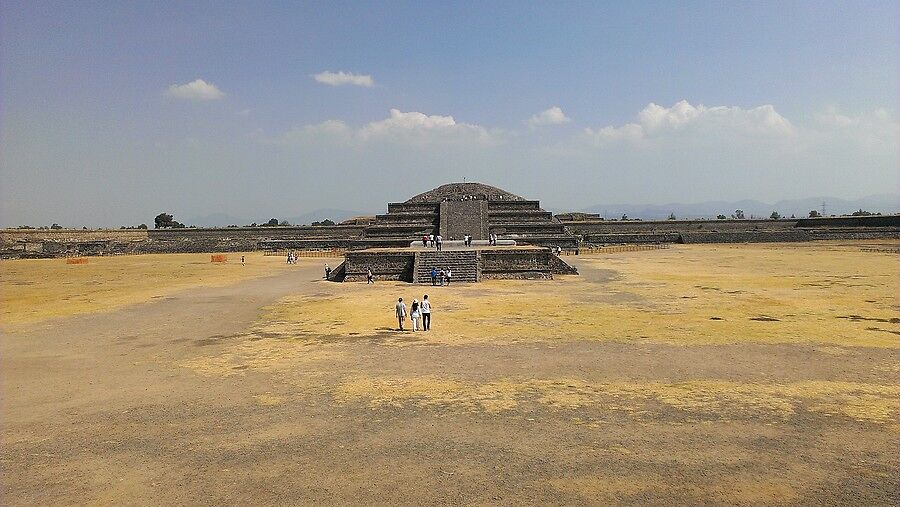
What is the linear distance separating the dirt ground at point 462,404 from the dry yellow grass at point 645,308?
137mm

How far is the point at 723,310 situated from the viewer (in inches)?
577

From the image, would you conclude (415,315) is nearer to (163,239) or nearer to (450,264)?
(450,264)

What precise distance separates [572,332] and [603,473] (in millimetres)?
6866

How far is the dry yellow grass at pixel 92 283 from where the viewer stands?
17.2m

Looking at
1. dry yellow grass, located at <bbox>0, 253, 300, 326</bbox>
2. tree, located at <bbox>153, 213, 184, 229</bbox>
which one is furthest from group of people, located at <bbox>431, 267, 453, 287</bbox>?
tree, located at <bbox>153, 213, 184, 229</bbox>

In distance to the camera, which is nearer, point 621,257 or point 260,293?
point 260,293

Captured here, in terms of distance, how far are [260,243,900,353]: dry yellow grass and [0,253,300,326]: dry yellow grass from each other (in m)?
6.31

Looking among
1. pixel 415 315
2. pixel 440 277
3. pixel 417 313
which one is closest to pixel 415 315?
pixel 415 315

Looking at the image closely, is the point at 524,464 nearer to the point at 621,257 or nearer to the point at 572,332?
the point at 572,332

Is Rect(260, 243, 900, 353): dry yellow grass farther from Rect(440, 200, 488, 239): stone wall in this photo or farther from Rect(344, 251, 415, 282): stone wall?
Rect(440, 200, 488, 239): stone wall

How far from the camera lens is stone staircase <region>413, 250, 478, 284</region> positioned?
73.8 ft

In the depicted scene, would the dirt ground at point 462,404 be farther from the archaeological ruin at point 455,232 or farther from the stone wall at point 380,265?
the archaeological ruin at point 455,232

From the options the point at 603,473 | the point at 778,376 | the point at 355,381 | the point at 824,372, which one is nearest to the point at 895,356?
the point at 824,372

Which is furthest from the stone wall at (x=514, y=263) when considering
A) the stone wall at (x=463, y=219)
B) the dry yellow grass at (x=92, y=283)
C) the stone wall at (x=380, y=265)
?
the dry yellow grass at (x=92, y=283)
